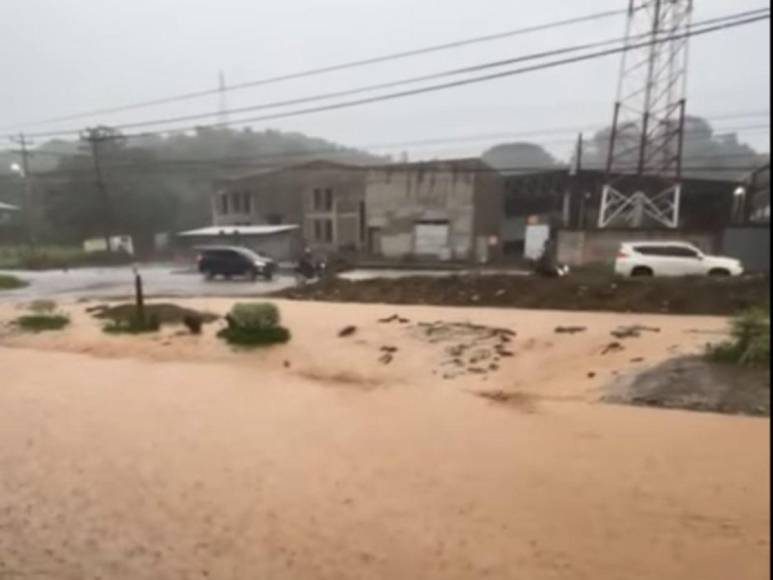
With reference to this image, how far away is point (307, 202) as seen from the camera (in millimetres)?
2643

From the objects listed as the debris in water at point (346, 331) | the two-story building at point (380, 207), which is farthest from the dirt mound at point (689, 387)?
the debris in water at point (346, 331)

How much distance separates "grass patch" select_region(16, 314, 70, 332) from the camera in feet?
17.7

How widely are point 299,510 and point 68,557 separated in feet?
2.37

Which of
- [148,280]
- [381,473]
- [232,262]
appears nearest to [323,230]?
[381,473]

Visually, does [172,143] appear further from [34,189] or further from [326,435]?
[326,435]

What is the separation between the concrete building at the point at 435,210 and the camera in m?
2.32

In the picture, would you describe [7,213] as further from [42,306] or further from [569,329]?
[569,329]

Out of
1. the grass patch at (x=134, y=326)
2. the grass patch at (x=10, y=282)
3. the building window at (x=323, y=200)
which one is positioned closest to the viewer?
the building window at (x=323, y=200)

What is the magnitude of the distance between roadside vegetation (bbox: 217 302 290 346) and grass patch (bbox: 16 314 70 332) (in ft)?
4.74

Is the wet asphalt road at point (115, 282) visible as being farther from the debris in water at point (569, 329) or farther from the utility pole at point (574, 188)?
the debris in water at point (569, 329)

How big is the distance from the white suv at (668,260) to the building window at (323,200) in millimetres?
1230

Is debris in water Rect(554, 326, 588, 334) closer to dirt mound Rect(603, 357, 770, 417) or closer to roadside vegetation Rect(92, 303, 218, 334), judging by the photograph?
dirt mound Rect(603, 357, 770, 417)

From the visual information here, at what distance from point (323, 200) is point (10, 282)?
196cm

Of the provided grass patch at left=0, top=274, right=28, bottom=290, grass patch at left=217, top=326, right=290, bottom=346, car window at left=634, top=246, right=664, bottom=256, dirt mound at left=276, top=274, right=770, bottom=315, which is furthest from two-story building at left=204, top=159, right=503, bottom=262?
grass patch at left=217, top=326, right=290, bottom=346
